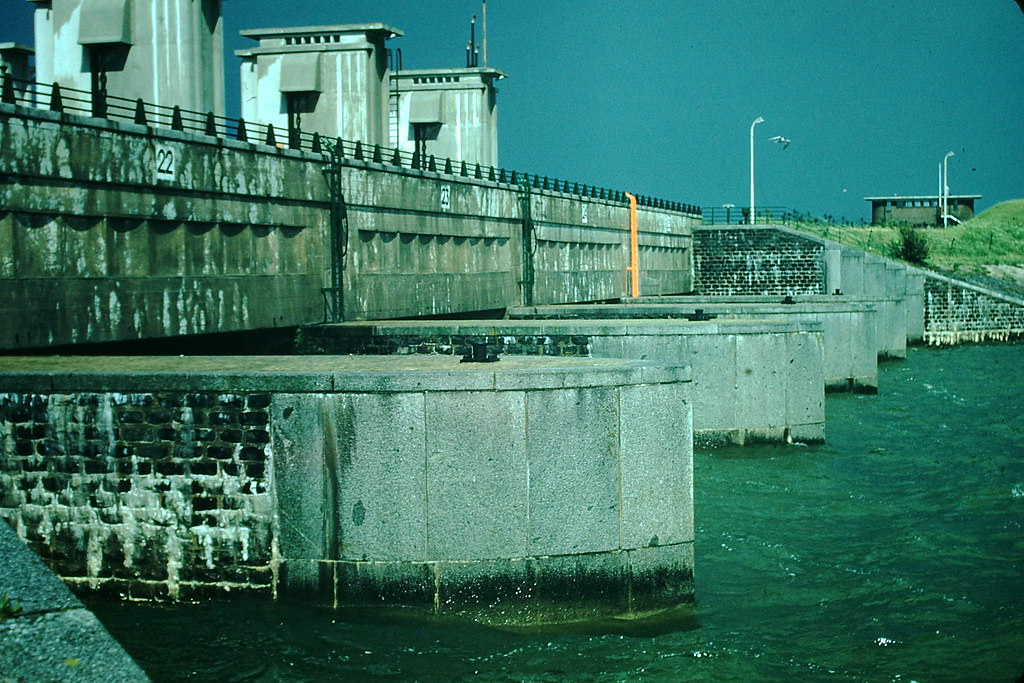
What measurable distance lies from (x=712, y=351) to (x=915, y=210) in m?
104

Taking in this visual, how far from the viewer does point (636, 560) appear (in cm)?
1209

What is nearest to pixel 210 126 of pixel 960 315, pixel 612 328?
pixel 612 328

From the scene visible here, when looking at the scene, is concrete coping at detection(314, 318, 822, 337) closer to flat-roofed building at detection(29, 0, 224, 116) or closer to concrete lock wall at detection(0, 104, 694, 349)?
concrete lock wall at detection(0, 104, 694, 349)

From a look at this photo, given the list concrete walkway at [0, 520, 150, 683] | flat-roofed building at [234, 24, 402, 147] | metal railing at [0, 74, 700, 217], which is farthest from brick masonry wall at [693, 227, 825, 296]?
concrete walkway at [0, 520, 150, 683]

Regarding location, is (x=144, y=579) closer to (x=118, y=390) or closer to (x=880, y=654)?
(x=118, y=390)

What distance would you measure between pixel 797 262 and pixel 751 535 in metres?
48.2

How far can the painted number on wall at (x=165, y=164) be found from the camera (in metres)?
21.6

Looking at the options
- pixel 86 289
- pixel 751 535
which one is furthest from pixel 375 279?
pixel 751 535

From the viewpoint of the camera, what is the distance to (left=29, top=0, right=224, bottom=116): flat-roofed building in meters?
27.0

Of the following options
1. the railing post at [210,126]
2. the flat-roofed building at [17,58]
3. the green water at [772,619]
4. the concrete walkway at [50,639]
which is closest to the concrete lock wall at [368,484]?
the green water at [772,619]

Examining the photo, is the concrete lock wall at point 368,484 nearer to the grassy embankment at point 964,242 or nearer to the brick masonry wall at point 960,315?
the brick masonry wall at point 960,315

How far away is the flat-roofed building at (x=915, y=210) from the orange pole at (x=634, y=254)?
207 ft

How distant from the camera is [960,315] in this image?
58469 millimetres

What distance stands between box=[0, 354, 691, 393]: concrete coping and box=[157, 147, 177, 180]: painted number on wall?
8.33 meters
